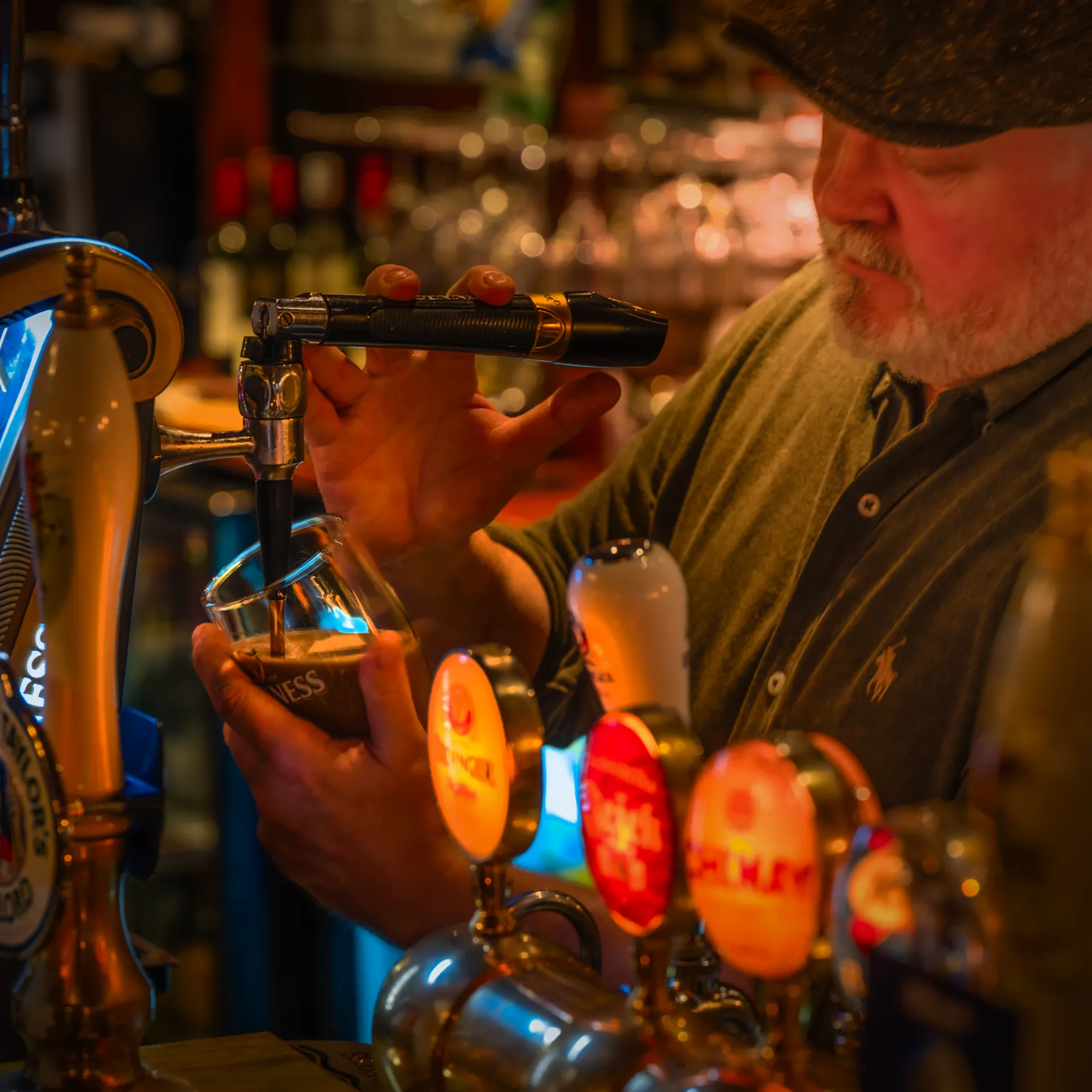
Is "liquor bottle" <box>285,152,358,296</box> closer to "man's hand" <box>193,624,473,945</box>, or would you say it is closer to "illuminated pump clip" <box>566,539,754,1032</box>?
"man's hand" <box>193,624,473,945</box>

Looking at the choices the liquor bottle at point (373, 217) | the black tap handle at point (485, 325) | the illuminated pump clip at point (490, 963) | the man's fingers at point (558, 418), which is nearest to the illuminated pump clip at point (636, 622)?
the illuminated pump clip at point (490, 963)

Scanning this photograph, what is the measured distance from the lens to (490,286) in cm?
93

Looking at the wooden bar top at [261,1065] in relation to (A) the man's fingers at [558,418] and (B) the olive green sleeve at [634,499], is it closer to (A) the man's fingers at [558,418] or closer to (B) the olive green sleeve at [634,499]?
(A) the man's fingers at [558,418]

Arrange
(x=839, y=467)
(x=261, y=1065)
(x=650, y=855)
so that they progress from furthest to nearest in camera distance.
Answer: (x=839, y=467) < (x=261, y=1065) < (x=650, y=855)

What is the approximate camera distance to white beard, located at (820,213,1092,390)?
42.5 inches

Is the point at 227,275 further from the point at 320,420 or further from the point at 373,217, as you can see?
the point at 320,420

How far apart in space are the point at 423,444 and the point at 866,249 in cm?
41

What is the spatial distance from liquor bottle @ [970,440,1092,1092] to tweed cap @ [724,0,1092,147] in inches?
25.3

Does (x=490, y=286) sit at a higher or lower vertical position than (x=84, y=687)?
higher

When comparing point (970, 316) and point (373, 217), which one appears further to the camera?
point (373, 217)

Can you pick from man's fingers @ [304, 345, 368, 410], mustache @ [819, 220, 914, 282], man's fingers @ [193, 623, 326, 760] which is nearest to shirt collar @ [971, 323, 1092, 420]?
mustache @ [819, 220, 914, 282]

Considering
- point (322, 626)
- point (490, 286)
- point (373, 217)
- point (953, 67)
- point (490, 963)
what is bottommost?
point (490, 963)

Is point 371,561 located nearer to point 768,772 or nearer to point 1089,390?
point 768,772

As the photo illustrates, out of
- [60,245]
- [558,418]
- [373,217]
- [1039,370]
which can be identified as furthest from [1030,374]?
[373,217]
